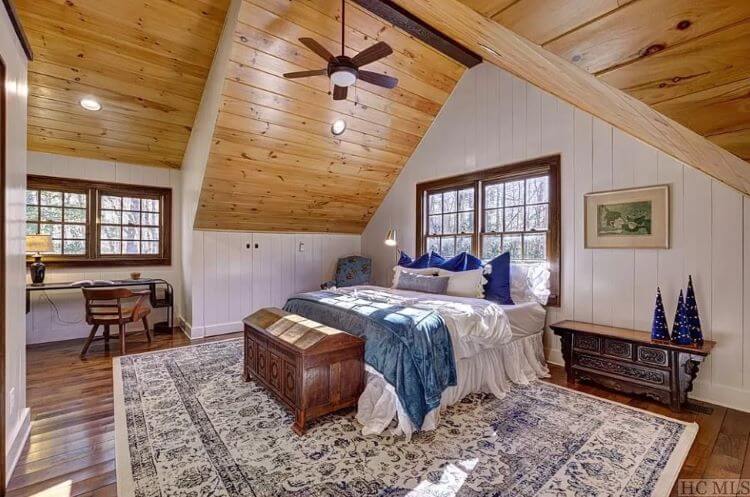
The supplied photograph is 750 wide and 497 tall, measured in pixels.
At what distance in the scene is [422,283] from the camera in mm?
3938

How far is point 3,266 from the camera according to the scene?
180 cm

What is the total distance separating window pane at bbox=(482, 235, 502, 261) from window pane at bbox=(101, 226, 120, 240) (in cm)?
501

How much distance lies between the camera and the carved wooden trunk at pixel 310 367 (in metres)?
2.29

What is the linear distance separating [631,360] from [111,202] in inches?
248

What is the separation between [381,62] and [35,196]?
4.57 m

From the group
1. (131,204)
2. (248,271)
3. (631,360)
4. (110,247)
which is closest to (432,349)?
(631,360)

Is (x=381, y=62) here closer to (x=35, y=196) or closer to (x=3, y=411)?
(x=3, y=411)

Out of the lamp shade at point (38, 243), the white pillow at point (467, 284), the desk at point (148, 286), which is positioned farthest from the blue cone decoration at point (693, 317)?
the lamp shade at point (38, 243)

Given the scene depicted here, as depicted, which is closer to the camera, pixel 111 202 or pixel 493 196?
pixel 493 196

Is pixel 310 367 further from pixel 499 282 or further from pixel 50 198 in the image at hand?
pixel 50 198

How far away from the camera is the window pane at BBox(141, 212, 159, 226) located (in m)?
5.17

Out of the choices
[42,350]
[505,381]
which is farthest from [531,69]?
[42,350]

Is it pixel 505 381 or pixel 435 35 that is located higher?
pixel 435 35

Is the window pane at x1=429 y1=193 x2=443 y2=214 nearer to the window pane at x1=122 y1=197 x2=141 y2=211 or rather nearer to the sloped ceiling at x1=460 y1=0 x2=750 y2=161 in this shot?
the sloped ceiling at x1=460 y1=0 x2=750 y2=161
